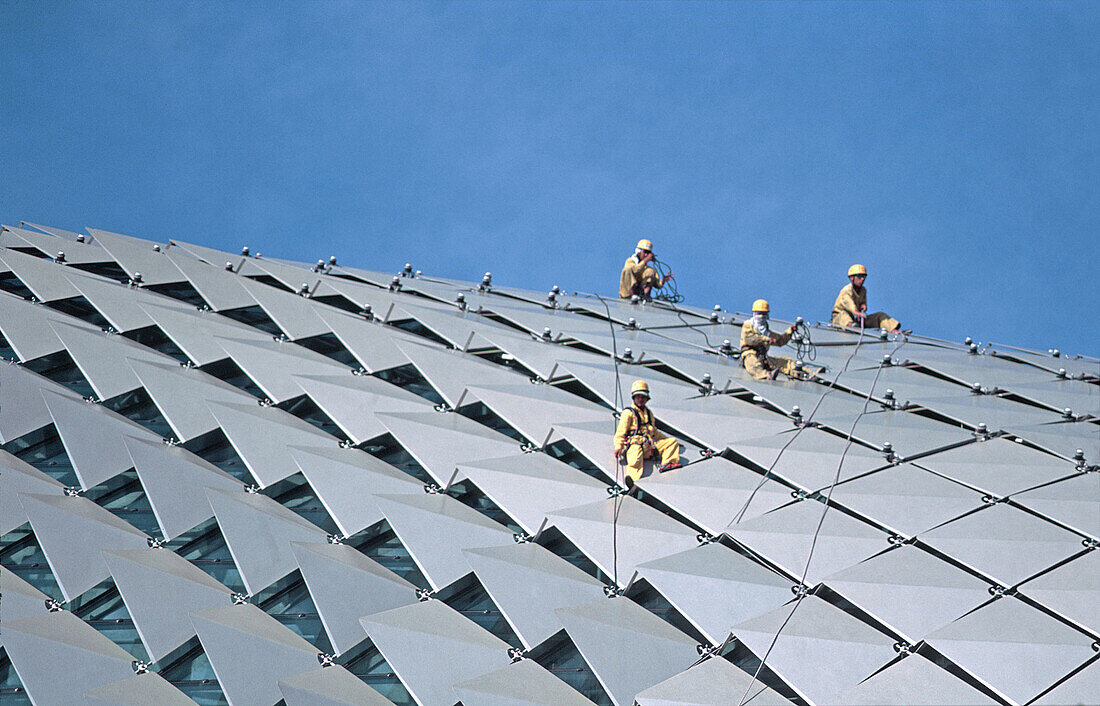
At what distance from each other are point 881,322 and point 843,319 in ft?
3.47

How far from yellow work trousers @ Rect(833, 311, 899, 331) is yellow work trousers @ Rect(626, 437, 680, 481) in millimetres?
12349

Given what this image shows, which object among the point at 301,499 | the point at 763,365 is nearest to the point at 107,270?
the point at 301,499

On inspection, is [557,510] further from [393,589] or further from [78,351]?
[78,351]

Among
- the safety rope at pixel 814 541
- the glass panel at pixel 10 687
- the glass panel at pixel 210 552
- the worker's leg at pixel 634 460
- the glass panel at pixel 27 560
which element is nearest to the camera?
the safety rope at pixel 814 541

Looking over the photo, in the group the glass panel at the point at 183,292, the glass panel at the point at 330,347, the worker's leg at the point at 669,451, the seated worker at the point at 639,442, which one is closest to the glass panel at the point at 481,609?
the seated worker at the point at 639,442

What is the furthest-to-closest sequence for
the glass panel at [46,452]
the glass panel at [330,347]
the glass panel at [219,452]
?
the glass panel at [330,347], the glass panel at [46,452], the glass panel at [219,452]

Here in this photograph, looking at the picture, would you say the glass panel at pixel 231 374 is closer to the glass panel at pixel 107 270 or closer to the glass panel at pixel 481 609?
the glass panel at pixel 107 270

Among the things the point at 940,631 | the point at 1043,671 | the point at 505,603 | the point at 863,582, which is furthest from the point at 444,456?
the point at 1043,671

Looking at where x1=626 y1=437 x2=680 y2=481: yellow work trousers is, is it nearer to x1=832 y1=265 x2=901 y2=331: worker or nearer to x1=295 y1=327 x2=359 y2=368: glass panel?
x1=295 y1=327 x2=359 y2=368: glass panel

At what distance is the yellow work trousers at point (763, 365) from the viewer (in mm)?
22109

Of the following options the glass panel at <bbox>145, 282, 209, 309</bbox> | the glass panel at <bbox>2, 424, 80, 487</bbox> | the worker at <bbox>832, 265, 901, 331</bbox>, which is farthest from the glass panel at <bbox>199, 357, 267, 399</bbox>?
the worker at <bbox>832, 265, 901, 331</bbox>

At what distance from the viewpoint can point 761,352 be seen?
73.4 ft

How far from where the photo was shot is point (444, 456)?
62.4 feet

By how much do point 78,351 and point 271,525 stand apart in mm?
8073
